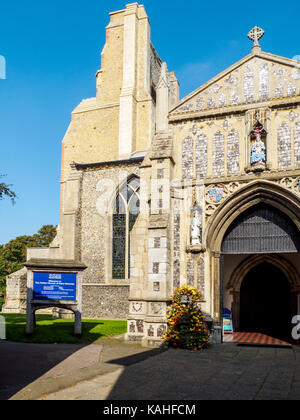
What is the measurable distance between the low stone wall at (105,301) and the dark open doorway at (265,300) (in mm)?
5537

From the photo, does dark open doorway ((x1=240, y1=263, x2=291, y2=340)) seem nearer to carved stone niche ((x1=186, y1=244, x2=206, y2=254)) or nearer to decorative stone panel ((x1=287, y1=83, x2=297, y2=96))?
carved stone niche ((x1=186, y1=244, x2=206, y2=254))

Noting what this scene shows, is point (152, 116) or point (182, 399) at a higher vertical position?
point (152, 116)

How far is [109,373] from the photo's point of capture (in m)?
7.35

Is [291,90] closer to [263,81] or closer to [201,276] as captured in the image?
[263,81]

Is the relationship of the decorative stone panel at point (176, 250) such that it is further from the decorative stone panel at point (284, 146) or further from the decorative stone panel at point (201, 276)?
the decorative stone panel at point (284, 146)

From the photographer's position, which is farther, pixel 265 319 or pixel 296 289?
pixel 265 319

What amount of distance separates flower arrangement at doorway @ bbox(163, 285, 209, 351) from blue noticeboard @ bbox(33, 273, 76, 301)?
3.01 m

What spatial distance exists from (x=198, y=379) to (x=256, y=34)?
10.5 meters

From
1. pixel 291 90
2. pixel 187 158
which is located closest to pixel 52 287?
pixel 187 158

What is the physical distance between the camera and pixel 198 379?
23.3ft

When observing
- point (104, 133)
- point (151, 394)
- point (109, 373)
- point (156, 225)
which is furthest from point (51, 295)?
point (104, 133)

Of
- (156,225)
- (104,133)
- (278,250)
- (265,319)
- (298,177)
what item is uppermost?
(104,133)

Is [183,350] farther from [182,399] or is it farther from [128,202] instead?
[128,202]

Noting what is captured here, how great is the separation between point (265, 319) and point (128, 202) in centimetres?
868
